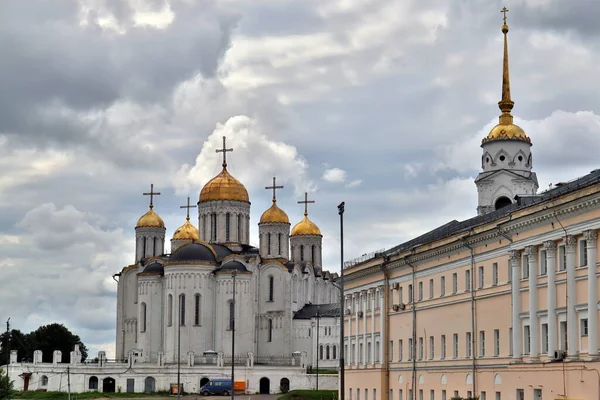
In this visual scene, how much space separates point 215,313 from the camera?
11731 cm

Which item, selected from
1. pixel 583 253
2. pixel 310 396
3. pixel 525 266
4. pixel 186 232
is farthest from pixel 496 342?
pixel 186 232

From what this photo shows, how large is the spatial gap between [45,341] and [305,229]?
39.7 meters

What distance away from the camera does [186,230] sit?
137 meters

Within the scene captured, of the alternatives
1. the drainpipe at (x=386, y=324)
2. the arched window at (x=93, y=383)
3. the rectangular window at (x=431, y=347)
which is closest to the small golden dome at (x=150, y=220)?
the arched window at (x=93, y=383)

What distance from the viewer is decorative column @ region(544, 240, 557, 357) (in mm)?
38938

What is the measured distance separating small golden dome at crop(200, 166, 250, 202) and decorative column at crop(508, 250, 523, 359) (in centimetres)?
8471

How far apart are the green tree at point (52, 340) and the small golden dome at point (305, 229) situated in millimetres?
35058

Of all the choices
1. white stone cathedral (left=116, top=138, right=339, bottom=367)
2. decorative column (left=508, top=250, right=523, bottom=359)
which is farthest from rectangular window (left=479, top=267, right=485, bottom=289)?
white stone cathedral (left=116, top=138, right=339, bottom=367)

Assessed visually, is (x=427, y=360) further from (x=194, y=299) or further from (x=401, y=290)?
(x=194, y=299)

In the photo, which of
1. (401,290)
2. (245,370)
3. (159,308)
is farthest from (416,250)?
(159,308)

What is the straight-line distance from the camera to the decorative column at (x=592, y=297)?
35.9 metres

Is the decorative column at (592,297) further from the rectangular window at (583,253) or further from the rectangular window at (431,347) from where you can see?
the rectangular window at (431,347)

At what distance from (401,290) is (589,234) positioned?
22.4 meters

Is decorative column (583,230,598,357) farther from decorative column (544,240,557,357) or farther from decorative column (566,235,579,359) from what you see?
decorative column (544,240,557,357)
